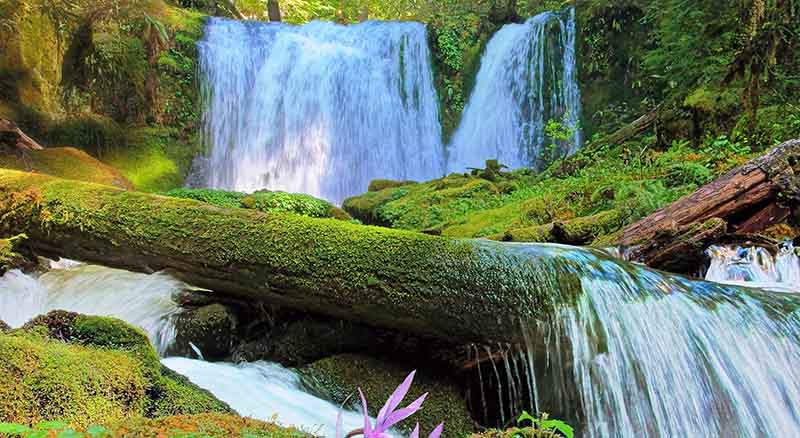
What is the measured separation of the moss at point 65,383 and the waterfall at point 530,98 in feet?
42.3

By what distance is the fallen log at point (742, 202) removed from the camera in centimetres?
483

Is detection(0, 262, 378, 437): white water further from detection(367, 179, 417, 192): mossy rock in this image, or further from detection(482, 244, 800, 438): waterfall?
detection(367, 179, 417, 192): mossy rock

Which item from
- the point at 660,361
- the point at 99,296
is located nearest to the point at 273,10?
the point at 99,296

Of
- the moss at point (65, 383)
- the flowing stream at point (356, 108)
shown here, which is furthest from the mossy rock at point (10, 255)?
the flowing stream at point (356, 108)

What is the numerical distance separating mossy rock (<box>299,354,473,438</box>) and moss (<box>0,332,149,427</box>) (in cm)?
141

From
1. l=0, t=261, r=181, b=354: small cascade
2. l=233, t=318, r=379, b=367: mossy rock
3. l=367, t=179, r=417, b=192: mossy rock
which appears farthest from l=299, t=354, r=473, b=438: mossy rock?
l=367, t=179, r=417, b=192: mossy rock

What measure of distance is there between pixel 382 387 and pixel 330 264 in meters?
0.90

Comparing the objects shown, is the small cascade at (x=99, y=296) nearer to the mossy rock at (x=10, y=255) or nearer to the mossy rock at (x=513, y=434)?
the mossy rock at (x=10, y=255)

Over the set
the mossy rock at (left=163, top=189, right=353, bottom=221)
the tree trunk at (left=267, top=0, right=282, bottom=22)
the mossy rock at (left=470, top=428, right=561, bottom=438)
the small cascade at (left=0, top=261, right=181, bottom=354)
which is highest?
the tree trunk at (left=267, top=0, right=282, bottom=22)

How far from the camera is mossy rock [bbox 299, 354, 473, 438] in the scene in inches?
136

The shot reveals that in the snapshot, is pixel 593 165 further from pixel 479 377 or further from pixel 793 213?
pixel 479 377

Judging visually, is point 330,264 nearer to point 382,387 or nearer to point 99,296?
point 382,387

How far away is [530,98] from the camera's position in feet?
47.4

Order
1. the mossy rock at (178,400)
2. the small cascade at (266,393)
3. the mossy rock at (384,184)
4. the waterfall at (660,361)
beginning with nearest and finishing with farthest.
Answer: the mossy rock at (178,400) < the small cascade at (266,393) < the waterfall at (660,361) < the mossy rock at (384,184)
